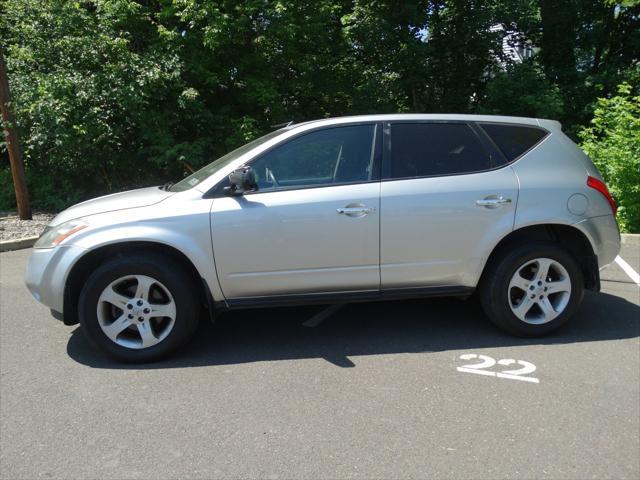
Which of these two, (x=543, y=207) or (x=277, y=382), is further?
(x=543, y=207)

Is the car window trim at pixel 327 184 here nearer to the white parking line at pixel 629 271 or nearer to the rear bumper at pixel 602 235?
the rear bumper at pixel 602 235

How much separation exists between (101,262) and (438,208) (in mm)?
2544

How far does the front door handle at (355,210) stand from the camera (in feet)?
12.9

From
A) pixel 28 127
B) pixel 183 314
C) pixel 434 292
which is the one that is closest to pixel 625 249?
pixel 434 292

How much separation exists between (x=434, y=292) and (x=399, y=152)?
44.3 inches

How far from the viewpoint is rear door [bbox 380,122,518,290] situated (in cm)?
402

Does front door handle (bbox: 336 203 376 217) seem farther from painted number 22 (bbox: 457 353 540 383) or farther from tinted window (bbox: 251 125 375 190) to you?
painted number 22 (bbox: 457 353 540 383)

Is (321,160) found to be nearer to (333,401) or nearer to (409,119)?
(409,119)

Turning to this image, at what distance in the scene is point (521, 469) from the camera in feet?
8.67

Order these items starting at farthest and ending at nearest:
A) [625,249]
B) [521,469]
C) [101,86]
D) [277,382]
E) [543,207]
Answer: [101,86]
[625,249]
[543,207]
[277,382]
[521,469]

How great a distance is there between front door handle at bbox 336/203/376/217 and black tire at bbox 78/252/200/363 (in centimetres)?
124

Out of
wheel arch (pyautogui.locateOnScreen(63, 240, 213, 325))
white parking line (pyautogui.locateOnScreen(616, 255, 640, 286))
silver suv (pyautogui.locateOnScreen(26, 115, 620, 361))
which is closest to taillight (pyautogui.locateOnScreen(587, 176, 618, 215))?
silver suv (pyautogui.locateOnScreen(26, 115, 620, 361))

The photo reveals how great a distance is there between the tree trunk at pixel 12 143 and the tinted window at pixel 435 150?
780 centimetres

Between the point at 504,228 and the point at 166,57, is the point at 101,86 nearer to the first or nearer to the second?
the point at 166,57
